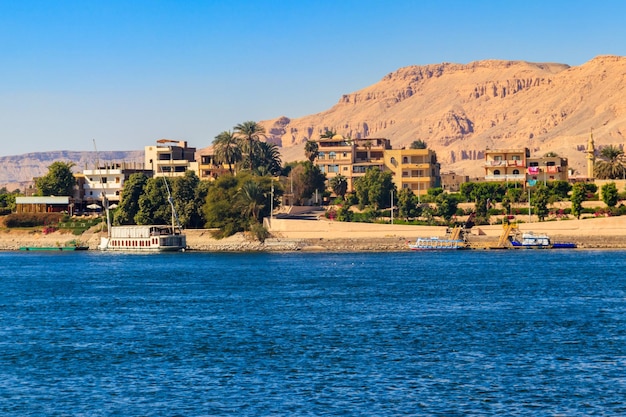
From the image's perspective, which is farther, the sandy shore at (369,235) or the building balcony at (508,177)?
the building balcony at (508,177)

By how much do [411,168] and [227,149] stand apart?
28.0 metres

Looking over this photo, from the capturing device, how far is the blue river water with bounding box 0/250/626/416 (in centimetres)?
3591

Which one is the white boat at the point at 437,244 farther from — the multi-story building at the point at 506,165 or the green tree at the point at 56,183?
the green tree at the point at 56,183

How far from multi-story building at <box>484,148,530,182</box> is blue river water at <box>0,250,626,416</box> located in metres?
64.5

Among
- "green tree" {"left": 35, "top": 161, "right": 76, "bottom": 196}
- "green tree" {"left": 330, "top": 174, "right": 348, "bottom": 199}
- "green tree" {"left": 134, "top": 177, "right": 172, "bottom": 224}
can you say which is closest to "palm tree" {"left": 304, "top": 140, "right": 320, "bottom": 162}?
"green tree" {"left": 330, "top": 174, "right": 348, "bottom": 199}

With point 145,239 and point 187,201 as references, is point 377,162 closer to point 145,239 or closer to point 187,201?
point 187,201

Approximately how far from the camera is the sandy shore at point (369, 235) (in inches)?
4872

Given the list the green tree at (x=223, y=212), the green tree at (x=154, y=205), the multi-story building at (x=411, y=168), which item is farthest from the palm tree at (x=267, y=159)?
the green tree at (x=223, y=212)

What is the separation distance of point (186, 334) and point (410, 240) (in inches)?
3095

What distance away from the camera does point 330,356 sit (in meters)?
44.8

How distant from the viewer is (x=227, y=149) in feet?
540

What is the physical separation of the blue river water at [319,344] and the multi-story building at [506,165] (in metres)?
64.5

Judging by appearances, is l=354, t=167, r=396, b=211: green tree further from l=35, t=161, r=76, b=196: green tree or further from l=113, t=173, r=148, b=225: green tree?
l=35, t=161, r=76, b=196: green tree

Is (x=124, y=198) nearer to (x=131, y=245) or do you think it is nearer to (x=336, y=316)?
(x=131, y=245)
